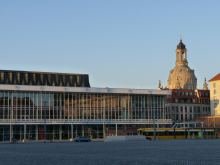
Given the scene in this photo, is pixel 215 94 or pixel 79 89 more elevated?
pixel 215 94

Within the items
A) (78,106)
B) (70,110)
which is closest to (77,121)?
(70,110)

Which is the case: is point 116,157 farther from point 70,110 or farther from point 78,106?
point 78,106

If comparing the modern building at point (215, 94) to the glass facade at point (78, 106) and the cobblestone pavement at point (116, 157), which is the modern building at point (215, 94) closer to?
the glass facade at point (78, 106)

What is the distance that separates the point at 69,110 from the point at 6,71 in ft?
82.9

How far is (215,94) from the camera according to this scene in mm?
188250

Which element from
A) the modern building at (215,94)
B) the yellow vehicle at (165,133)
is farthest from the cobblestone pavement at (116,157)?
the modern building at (215,94)

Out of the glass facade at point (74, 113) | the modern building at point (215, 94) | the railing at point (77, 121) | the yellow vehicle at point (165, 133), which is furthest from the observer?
the modern building at point (215, 94)

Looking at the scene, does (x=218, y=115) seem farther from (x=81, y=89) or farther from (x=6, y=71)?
(x=6, y=71)

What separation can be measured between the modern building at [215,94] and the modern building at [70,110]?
143 feet

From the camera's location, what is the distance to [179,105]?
647 ft

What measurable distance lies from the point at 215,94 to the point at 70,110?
231 ft

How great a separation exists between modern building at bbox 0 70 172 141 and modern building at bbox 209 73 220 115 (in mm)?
43540

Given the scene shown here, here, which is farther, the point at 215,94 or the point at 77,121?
the point at 215,94

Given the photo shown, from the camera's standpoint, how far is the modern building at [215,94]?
185375mm
